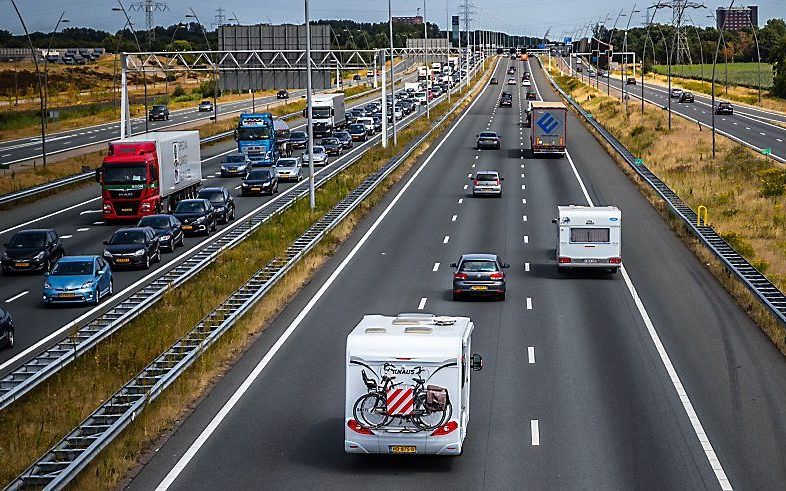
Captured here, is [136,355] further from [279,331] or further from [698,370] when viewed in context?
[698,370]

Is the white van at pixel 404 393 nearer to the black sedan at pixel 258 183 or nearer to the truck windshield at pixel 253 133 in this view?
the black sedan at pixel 258 183

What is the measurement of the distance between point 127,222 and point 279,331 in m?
27.0

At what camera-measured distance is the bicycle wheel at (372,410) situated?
20750 mm

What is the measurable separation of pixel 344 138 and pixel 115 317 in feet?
238

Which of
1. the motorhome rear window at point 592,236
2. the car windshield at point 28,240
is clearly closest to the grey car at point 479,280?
the motorhome rear window at point 592,236

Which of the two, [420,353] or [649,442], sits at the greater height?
[420,353]

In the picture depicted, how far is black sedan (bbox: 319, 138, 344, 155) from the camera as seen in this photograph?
9781 cm

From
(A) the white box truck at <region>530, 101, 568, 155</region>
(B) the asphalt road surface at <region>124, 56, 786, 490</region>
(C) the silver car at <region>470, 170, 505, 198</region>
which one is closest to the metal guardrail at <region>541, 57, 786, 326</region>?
(B) the asphalt road surface at <region>124, 56, 786, 490</region>

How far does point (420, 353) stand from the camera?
20.7 meters

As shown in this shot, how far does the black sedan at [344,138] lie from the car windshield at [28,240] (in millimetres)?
57198

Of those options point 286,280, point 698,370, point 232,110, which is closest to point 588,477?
point 698,370

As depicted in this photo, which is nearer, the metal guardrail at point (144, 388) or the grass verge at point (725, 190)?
the metal guardrail at point (144, 388)

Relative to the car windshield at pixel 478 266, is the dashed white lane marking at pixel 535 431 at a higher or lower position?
lower

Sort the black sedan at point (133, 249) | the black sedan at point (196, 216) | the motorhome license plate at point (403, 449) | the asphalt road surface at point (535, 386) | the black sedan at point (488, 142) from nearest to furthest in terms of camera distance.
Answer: the motorhome license plate at point (403, 449) < the asphalt road surface at point (535, 386) < the black sedan at point (133, 249) < the black sedan at point (196, 216) < the black sedan at point (488, 142)
